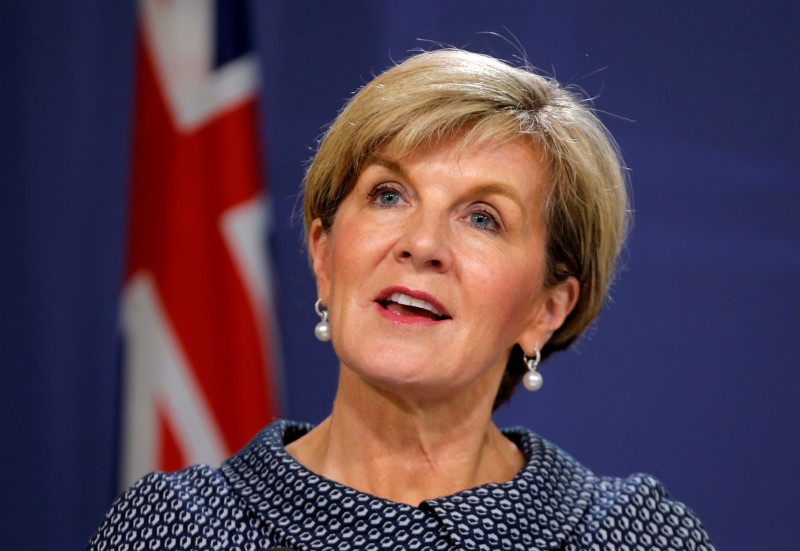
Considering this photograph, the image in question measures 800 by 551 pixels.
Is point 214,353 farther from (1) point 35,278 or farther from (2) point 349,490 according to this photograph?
(2) point 349,490

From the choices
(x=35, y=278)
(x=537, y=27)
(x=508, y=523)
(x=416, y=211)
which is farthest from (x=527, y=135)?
(x=35, y=278)

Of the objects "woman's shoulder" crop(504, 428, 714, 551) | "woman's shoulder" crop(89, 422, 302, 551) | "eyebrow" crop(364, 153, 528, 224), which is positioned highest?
"eyebrow" crop(364, 153, 528, 224)

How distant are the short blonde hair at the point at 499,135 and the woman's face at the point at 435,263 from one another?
27mm

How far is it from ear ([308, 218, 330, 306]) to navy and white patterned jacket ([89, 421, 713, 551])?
0.27 meters

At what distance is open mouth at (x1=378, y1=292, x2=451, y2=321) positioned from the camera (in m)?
1.74

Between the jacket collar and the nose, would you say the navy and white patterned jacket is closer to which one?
the jacket collar

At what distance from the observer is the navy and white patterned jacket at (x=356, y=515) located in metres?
1.77

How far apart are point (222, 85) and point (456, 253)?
1186 mm

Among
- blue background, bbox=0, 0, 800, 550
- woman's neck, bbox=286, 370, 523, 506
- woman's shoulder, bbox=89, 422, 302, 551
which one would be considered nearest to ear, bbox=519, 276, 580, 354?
woman's neck, bbox=286, 370, 523, 506

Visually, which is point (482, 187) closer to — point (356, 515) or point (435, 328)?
point (435, 328)

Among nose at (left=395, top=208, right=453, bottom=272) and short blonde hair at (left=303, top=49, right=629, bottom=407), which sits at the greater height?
short blonde hair at (left=303, top=49, right=629, bottom=407)

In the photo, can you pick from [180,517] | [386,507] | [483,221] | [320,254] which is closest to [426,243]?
[483,221]

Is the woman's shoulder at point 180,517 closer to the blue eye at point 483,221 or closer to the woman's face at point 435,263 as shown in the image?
the woman's face at point 435,263

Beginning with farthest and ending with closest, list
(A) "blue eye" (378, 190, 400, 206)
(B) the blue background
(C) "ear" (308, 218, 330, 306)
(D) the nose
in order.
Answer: (B) the blue background → (C) "ear" (308, 218, 330, 306) → (A) "blue eye" (378, 190, 400, 206) → (D) the nose
